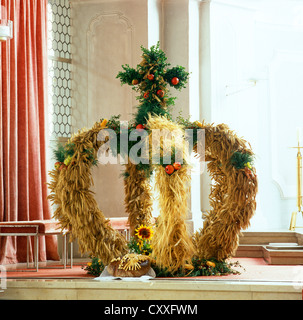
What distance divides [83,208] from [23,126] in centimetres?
214

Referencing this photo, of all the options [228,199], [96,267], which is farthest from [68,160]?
[228,199]

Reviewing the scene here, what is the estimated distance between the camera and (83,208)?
5.38 meters

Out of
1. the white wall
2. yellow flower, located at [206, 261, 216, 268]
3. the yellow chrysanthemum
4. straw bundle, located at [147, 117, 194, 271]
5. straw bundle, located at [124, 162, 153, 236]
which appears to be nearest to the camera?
straw bundle, located at [147, 117, 194, 271]

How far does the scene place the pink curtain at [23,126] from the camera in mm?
6832

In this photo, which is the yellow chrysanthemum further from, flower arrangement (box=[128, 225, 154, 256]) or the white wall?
the white wall

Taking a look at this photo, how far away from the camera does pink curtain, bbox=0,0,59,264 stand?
22.4 ft

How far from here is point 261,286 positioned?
4824mm

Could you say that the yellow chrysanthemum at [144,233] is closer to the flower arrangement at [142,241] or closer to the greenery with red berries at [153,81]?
the flower arrangement at [142,241]

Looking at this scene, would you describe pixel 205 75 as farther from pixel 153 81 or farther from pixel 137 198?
pixel 137 198

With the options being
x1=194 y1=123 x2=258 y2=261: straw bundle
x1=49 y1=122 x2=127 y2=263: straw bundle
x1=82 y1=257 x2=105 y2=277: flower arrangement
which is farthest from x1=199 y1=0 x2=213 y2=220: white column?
x1=49 y1=122 x2=127 y2=263: straw bundle

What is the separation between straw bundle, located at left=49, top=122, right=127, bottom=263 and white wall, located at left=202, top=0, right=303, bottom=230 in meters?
3.33

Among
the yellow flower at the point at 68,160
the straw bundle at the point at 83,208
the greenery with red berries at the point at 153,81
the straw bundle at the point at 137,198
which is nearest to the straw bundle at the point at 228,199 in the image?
the greenery with red berries at the point at 153,81

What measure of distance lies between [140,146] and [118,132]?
0.91 ft
